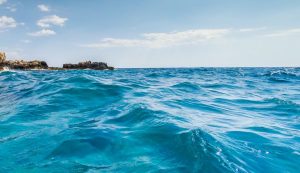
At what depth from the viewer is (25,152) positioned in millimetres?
5375

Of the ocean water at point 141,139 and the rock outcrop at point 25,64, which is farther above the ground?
the rock outcrop at point 25,64

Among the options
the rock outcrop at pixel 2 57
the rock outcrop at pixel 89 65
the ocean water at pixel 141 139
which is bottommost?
the ocean water at pixel 141 139

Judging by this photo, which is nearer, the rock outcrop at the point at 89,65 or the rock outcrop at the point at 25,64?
the rock outcrop at the point at 25,64

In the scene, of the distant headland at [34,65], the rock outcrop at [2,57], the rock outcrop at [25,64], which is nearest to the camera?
the rock outcrop at [2,57]

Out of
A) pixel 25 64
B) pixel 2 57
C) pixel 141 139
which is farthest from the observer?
pixel 25 64

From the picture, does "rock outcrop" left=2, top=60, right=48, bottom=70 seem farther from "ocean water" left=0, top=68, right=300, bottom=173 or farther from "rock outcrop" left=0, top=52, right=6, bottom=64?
"ocean water" left=0, top=68, right=300, bottom=173

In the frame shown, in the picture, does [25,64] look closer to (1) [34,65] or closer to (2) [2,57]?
(1) [34,65]

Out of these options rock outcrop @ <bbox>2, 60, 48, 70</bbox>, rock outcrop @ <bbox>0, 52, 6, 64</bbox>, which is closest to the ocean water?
rock outcrop @ <bbox>0, 52, 6, 64</bbox>

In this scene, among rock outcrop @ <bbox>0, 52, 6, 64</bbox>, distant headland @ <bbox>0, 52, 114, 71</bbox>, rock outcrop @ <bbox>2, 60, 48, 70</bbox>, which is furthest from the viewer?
rock outcrop @ <bbox>2, 60, 48, 70</bbox>

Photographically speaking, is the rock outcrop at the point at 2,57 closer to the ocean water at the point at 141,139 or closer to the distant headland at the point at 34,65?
the distant headland at the point at 34,65

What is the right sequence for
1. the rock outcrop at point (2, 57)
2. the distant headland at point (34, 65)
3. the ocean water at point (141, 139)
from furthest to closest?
the distant headland at point (34, 65), the rock outcrop at point (2, 57), the ocean water at point (141, 139)

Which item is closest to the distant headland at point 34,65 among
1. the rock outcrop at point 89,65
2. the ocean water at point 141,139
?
the rock outcrop at point 89,65

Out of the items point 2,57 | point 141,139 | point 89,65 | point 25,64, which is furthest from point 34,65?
point 141,139

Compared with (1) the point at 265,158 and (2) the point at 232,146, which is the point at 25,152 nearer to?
(2) the point at 232,146
